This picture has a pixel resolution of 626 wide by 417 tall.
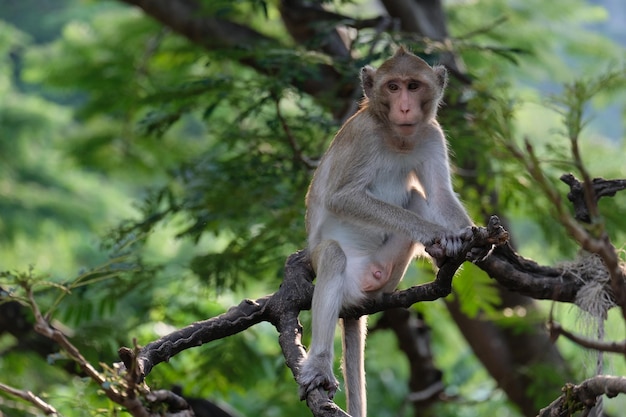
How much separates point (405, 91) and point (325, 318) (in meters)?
1.32

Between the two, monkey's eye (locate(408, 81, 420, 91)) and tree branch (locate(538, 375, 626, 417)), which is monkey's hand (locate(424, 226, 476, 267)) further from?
monkey's eye (locate(408, 81, 420, 91))

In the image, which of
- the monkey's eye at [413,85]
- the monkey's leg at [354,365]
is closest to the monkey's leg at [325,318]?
the monkey's leg at [354,365]

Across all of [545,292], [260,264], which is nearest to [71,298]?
[260,264]

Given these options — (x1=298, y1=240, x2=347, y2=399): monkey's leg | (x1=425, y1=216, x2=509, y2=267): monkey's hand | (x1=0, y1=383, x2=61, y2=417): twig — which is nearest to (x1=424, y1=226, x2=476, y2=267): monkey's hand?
(x1=425, y1=216, x2=509, y2=267): monkey's hand

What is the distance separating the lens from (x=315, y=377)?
14.2ft

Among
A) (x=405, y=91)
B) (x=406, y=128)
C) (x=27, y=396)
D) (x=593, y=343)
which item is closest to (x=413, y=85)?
(x=405, y=91)

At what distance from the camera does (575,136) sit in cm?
269

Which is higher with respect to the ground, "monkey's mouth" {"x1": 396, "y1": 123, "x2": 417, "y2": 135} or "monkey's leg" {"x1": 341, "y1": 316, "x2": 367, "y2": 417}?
"monkey's mouth" {"x1": 396, "y1": 123, "x2": 417, "y2": 135}

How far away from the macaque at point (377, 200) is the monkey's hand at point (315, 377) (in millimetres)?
121

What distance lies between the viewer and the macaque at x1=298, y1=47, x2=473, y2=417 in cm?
480

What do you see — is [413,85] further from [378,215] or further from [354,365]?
[354,365]

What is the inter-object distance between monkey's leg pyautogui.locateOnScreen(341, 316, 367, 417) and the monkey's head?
1065mm

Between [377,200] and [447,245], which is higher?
[447,245]

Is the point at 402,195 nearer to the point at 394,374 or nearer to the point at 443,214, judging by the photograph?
the point at 443,214
